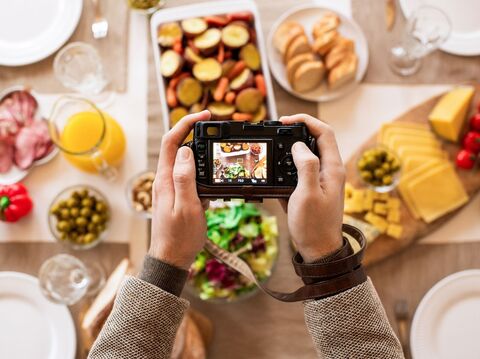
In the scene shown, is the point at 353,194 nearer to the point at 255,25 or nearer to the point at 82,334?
the point at 255,25

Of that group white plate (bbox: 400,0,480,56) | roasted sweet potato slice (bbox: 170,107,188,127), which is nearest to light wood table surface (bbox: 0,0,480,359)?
roasted sweet potato slice (bbox: 170,107,188,127)

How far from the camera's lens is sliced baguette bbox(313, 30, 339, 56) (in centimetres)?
147

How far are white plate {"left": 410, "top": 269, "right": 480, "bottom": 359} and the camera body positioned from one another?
747mm

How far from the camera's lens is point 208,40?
144 cm

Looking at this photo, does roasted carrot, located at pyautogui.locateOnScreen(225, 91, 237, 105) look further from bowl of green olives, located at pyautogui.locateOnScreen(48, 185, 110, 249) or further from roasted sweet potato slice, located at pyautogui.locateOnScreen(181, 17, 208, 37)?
bowl of green olives, located at pyautogui.locateOnScreen(48, 185, 110, 249)

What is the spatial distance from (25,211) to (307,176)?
3.21ft

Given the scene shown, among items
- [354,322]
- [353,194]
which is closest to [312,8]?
[353,194]

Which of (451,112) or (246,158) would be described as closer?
(246,158)

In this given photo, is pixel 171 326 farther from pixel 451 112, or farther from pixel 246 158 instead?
pixel 451 112

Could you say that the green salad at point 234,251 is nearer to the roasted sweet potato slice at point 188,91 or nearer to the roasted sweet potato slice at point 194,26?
the roasted sweet potato slice at point 188,91

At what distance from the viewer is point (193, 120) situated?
953 millimetres

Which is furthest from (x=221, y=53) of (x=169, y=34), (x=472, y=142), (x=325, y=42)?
(x=472, y=142)

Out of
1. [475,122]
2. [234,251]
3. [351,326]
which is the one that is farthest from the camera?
[475,122]

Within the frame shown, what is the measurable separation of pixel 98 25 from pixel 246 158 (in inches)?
34.9
